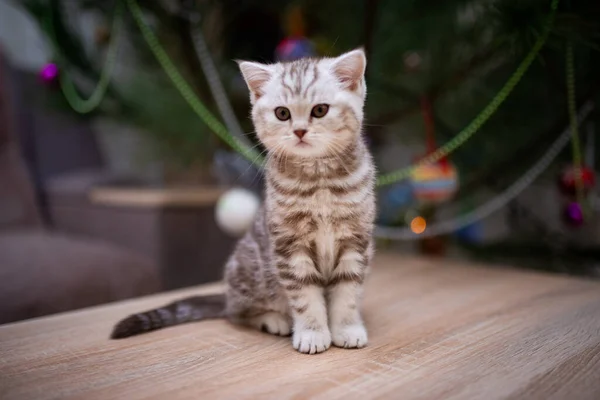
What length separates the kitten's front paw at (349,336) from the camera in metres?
0.81

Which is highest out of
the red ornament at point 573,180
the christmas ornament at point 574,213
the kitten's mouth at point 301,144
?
the kitten's mouth at point 301,144

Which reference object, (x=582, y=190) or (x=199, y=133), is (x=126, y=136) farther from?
(x=582, y=190)

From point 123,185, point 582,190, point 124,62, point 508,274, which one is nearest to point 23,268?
point 123,185

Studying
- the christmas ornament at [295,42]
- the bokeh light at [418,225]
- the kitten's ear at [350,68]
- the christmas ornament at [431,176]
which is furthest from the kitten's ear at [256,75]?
the bokeh light at [418,225]

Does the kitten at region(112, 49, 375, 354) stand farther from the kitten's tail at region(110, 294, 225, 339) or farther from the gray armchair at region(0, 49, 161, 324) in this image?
the gray armchair at region(0, 49, 161, 324)

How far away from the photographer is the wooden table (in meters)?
0.65

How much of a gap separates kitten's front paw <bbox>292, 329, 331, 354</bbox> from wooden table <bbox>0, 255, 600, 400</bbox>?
0.02 m

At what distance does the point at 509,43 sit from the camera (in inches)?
44.3

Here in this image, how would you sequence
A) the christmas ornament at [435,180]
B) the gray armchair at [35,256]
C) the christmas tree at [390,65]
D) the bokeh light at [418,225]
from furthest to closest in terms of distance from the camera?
the bokeh light at [418,225]
the christmas ornament at [435,180]
the christmas tree at [390,65]
the gray armchair at [35,256]

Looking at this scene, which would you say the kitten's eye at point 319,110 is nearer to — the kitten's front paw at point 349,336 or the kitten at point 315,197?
the kitten at point 315,197

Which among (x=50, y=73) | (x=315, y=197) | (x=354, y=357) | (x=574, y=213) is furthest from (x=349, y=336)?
(x=50, y=73)

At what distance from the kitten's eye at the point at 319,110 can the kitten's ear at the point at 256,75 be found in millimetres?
131

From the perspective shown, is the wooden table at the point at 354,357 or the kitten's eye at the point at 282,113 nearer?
the wooden table at the point at 354,357

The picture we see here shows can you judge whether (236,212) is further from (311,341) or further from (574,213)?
(574,213)
